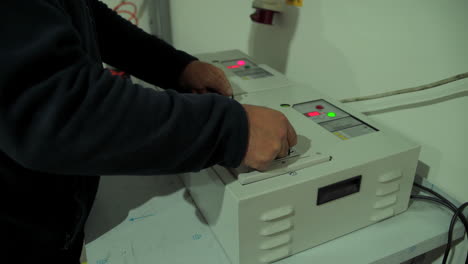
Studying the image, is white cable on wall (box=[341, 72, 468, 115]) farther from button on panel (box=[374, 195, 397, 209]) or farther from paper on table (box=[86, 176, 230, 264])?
A: paper on table (box=[86, 176, 230, 264])

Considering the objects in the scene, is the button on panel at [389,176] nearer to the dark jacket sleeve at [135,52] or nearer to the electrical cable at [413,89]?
the electrical cable at [413,89]

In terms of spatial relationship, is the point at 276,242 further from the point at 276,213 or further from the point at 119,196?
the point at 119,196

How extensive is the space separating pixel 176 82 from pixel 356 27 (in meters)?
0.44

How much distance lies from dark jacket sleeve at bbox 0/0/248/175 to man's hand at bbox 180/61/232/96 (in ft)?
1.00

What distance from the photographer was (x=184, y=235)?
0.69m

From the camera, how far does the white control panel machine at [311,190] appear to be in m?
0.57

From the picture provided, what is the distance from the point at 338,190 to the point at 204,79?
1.27ft

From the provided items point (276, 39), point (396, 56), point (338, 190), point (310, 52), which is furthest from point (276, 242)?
point (276, 39)

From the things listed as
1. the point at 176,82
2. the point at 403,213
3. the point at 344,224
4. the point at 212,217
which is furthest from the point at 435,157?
the point at 176,82

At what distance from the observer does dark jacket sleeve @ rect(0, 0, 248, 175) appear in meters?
0.40

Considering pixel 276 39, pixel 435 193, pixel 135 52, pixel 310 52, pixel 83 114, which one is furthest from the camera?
pixel 276 39

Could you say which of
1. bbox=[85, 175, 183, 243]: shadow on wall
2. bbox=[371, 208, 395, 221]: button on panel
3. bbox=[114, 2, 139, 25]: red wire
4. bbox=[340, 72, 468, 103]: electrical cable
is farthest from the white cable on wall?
bbox=[114, 2, 139, 25]: red wire

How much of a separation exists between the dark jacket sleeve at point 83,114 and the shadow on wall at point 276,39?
2.15 ft

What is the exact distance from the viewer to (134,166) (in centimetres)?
49
